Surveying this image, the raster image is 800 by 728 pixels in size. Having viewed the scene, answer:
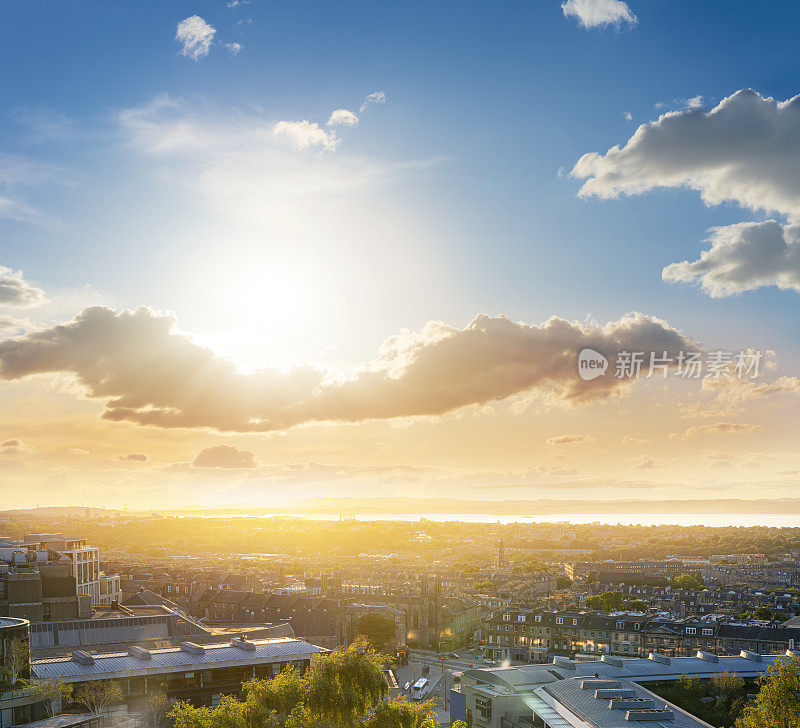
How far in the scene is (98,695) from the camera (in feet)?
148

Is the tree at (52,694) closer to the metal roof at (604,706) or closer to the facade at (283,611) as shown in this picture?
the metal roof at (604,706)

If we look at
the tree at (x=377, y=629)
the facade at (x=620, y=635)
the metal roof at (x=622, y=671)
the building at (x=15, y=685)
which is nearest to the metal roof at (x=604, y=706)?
the metal roof at (x=622, y=671)

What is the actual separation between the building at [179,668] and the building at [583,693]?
1373 cm

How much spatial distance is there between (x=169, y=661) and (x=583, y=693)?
89.6 feet

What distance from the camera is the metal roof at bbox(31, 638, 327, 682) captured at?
47000 mm

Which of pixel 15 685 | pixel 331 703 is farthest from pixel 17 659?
pixel 331 703

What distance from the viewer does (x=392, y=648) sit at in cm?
9700

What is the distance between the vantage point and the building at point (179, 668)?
1859 inches

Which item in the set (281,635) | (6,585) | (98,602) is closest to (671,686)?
(281,635)

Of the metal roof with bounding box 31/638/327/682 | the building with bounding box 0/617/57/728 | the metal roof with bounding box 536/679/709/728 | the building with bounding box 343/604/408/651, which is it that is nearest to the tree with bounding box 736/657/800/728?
the metal roof with bounding box 536/679/709/728

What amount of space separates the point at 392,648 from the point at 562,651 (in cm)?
2221

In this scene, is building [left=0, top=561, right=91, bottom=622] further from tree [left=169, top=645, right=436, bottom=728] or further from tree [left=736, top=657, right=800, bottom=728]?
tree [left=736, top=657, right=800, bottom=728]

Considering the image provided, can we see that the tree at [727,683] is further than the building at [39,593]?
No

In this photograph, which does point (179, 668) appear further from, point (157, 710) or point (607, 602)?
point (607, 602)
